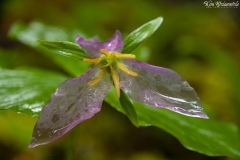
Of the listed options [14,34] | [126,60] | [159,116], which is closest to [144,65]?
[126,60]

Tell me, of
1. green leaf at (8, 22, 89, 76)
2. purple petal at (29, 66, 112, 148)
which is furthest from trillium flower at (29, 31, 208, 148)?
green leaf at (8, 22, 89, 76)

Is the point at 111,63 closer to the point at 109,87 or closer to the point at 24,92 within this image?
the point at 109,87

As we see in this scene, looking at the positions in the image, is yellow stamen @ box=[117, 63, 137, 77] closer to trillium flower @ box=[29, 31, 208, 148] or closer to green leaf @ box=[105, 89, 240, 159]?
trillium flower @ box=[29, 31, 208, 148]

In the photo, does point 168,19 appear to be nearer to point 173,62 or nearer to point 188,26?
point 188,26

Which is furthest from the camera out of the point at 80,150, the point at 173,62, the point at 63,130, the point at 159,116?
the point at 173,62

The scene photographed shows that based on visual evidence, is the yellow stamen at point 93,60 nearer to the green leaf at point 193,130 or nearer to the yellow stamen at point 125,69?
the yellow stamen at point 125,69

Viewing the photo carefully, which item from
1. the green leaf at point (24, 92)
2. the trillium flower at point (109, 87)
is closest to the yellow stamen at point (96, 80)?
the trillium flower at point (109, 87)

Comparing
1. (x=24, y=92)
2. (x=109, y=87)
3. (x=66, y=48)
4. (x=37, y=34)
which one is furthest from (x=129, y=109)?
(x=37, y=34)
